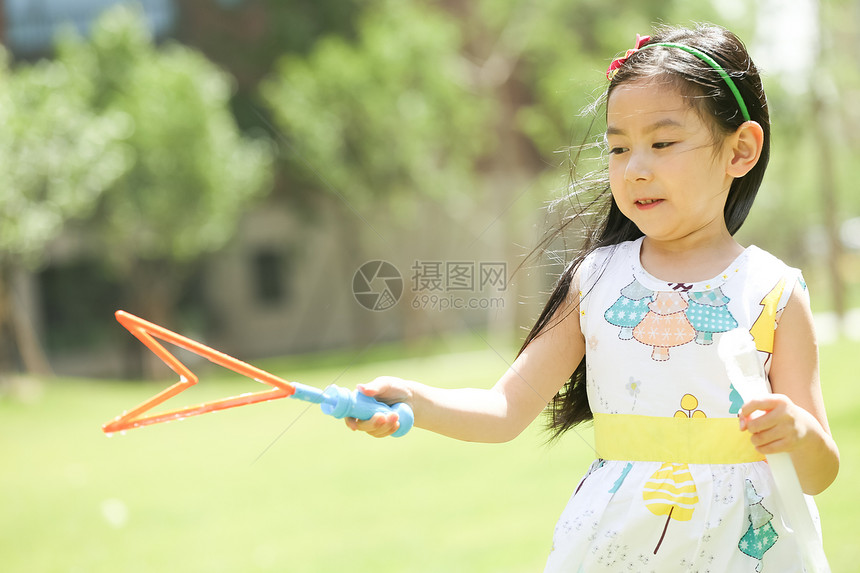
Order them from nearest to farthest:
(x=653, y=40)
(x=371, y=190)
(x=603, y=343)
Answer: (x=603, y=343) → (x=653, y=40) → (x=371, y=190)

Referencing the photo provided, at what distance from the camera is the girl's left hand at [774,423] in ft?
4.23

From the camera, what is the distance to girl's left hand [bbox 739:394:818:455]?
1.29 metres

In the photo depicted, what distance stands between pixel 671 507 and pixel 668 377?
0.69 ft

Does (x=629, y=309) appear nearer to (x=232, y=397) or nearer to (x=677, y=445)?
(x=677, y=445)

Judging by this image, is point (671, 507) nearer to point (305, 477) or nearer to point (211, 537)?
point (211, 537)

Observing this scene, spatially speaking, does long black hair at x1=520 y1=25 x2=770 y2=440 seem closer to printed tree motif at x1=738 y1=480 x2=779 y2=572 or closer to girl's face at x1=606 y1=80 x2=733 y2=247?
girl's face at x1=606 y1=80 x2=733 y2=247

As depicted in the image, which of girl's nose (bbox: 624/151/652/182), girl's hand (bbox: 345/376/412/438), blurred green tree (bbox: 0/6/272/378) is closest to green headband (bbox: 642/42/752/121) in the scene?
girl's nose (bbox: 624/151/652/182)

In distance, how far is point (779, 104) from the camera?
49.4 feet

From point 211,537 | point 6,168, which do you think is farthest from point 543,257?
point 6,168

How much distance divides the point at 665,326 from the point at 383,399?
0.51 m

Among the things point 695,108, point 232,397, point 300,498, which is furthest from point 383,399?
point 300,498

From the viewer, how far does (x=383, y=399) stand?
144cm

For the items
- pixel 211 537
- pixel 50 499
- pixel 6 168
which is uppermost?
pixel 6 168

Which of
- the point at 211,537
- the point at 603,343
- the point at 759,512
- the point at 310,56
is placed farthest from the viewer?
the point at 310,56
